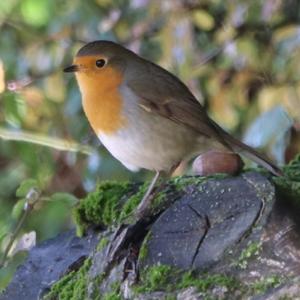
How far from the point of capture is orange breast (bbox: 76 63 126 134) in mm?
3160

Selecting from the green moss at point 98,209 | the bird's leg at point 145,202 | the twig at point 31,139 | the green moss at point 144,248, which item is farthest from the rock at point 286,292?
the twig at point 31,139

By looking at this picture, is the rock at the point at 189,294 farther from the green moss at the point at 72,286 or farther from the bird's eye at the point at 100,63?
the bird's eye at the point at 100,63

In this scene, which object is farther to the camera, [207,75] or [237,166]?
[207,75]

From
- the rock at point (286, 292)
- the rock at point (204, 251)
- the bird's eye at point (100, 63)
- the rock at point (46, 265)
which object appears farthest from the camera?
the bird's eye at point (100, 63)

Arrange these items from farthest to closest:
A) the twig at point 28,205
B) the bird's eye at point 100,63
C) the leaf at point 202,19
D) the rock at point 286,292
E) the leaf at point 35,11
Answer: the leaf at point 202,19
the leaf at point 35,11
the bird's eye at point 100,63
the twig at point 28,205
the rock at point 286,292

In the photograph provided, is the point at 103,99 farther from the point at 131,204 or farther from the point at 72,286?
the point at 72,286

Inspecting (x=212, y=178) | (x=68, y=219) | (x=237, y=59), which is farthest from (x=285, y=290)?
(x=237, y=59)

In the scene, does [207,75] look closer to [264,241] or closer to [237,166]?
[237,166]

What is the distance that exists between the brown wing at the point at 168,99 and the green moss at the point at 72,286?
0.70m

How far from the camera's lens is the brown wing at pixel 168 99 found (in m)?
3.23

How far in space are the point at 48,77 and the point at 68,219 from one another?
0.78 m

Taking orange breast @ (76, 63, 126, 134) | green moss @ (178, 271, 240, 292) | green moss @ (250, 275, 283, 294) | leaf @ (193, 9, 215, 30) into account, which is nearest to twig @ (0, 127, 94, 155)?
orange breast @ (76, 63, 126, 134)

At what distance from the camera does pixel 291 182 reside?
283 cm

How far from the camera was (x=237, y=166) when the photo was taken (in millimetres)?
2910
